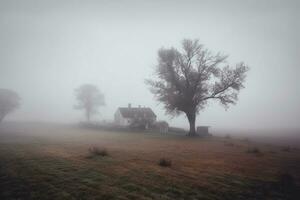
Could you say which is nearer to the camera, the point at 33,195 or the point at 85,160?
the point at 33,195

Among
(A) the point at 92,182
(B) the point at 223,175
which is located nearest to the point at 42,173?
Result: (A) the point at 92,182

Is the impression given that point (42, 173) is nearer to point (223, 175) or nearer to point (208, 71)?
point (223, 175)

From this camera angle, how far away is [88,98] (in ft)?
264

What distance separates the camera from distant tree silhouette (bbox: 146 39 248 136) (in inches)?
1442

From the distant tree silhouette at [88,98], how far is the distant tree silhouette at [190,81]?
4871 cm

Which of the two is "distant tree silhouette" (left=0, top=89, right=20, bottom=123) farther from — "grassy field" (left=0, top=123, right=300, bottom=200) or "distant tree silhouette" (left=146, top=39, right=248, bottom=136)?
"grassy field" (left=0, top=123, right=300, bottom=200)

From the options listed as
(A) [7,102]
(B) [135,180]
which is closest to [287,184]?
(B) [135,180]

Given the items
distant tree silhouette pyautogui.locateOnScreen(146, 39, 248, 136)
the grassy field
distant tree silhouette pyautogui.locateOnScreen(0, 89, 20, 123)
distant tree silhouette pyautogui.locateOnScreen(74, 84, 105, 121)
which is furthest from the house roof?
the grassy field

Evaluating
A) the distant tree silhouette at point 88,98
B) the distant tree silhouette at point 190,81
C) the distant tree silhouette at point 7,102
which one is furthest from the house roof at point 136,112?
the distant tree silhouette at point 7,102

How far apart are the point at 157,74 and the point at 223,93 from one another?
45.2ft

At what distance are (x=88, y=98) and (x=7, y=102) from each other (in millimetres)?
28006

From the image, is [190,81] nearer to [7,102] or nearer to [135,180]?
[135,180]

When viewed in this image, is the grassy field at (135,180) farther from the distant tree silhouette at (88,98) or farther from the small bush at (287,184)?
the distant tree silhouette at (88,98)

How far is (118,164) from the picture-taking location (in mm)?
12984
